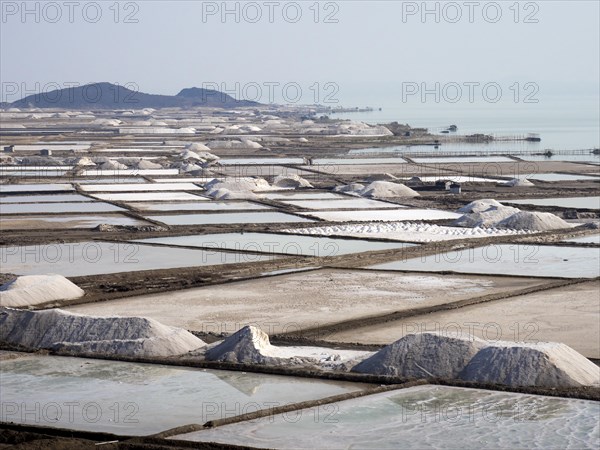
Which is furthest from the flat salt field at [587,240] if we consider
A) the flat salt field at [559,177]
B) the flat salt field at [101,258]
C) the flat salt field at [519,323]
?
the flat salt field at [559,177]

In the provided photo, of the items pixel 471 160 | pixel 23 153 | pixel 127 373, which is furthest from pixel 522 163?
pixel 127 373

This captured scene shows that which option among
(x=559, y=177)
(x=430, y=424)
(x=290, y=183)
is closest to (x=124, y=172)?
(x=290, y=183)

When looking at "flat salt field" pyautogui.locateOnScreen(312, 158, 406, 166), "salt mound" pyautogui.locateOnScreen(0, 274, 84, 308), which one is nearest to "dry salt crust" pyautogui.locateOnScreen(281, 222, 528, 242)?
"salt mound" pyautogui.locateOnScreen(0, 274, 84, 308)

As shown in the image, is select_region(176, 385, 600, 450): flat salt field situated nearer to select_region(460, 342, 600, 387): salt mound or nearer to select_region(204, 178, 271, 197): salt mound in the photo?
select_region(460, 342, 600, 387): salt mound

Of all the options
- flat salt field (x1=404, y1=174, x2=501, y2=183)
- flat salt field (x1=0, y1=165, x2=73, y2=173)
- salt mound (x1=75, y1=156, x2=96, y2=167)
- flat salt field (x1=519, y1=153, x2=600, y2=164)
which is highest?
salt mound (x1=75, y1=156, x2=96, y2=167)

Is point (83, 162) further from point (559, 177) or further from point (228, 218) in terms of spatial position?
point (228, 218)

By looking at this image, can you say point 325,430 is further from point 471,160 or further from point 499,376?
point 471,160

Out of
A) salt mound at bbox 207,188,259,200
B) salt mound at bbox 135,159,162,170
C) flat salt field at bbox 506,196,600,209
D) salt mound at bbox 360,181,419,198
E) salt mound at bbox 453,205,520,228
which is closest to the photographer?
salt mound at bbox 453,205,520,228
